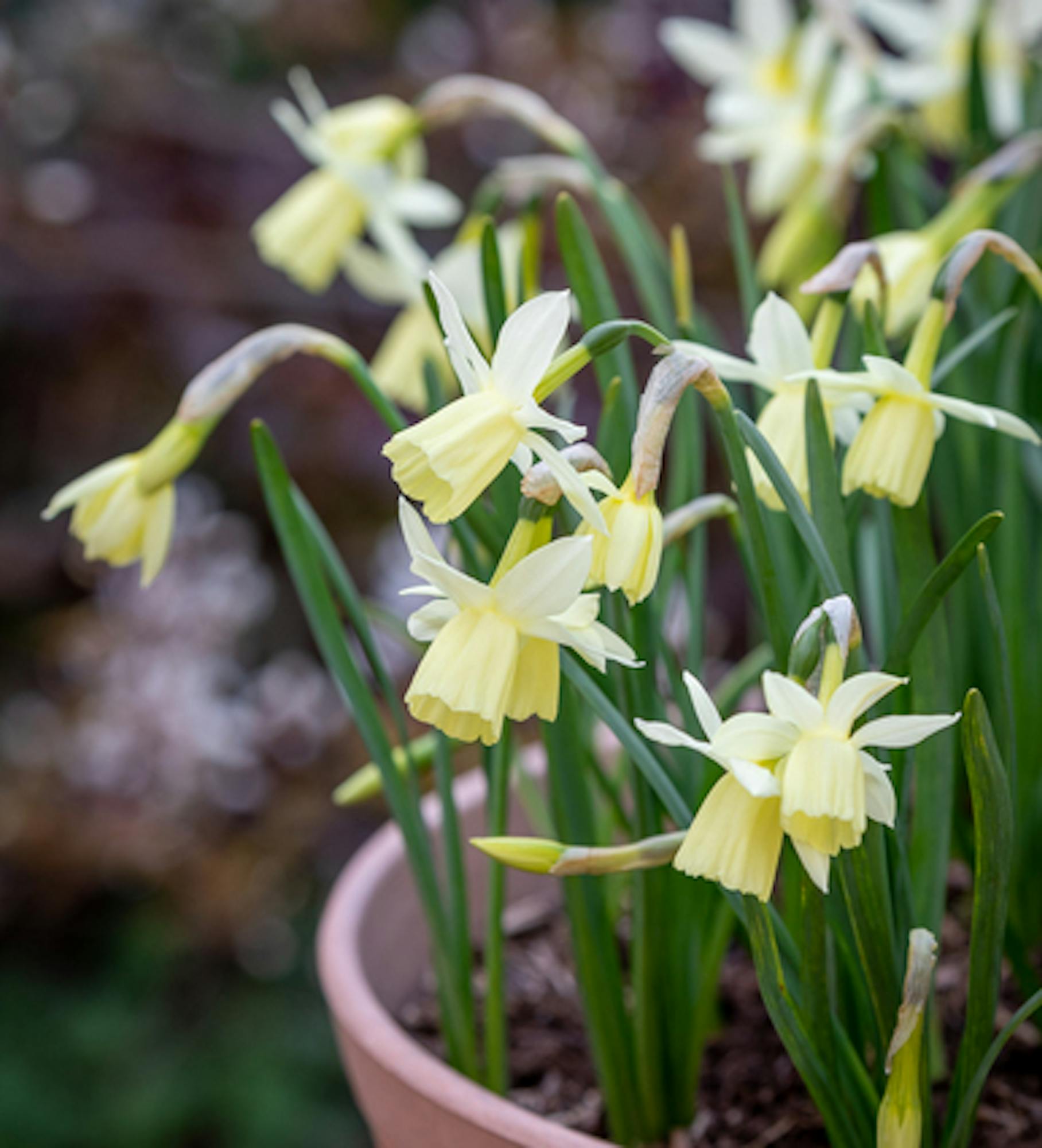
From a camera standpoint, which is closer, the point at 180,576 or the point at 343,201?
the point at 343,201

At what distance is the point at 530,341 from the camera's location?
0.42 meters

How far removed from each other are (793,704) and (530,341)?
0.15 m

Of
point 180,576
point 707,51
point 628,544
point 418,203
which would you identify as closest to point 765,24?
point 707,51

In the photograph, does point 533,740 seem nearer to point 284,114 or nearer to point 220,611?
point 220,611

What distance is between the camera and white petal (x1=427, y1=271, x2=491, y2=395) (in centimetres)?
41

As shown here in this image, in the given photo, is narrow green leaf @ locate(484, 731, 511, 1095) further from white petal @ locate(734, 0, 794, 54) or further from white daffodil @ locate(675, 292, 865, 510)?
white petal @ locate(734, 0, 794, 54)

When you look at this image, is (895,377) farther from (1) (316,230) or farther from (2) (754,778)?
(1) (316,230)

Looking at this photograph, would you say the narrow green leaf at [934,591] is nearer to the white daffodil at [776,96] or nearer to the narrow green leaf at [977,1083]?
the narrow green leaf at [977,1083]

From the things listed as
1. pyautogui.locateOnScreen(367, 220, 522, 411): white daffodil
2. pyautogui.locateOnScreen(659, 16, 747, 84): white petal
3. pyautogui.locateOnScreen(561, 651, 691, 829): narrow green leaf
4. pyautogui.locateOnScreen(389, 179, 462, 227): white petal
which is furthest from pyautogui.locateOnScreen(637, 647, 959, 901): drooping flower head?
pyautogui.locateOnScreen(659, 16, 747, 84): white petal

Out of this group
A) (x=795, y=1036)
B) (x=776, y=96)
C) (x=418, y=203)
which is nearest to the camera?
(x=795, y=1036)

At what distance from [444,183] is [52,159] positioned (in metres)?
0.63

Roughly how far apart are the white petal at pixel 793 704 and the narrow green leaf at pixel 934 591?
10cm

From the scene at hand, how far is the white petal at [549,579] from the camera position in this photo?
400 mm

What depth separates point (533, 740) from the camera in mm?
2008
